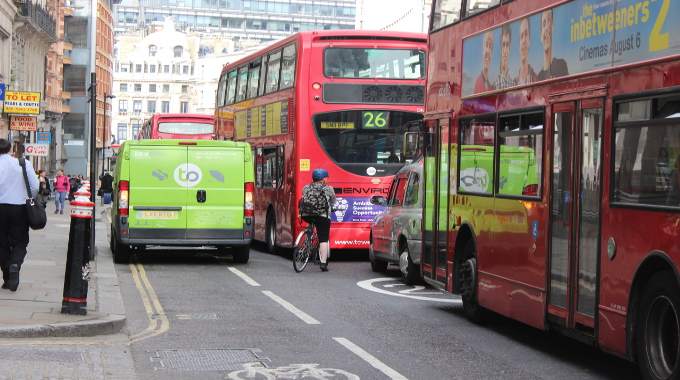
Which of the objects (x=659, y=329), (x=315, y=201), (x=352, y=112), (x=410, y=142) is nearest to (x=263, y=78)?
(x=352, y=112)

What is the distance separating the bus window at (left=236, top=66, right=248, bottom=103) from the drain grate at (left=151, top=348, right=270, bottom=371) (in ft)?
53.8

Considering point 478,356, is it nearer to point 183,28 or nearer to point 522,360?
point 522,360

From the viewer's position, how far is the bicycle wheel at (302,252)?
1791cm

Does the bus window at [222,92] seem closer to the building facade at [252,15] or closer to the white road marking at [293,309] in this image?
the white road marking at [293,309]

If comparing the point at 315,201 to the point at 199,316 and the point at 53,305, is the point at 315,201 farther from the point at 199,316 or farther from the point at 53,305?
the point at 53,305

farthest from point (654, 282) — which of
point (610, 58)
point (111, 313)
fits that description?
point (111, 313)

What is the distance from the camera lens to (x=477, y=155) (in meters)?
11.2

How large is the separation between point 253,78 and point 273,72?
211 centimetres

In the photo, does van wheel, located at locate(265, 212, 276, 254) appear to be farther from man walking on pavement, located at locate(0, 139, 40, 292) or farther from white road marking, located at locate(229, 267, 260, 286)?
man walking on pavement, located at locate(0, 139, 40, 292)

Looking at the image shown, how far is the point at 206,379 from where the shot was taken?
8.08m

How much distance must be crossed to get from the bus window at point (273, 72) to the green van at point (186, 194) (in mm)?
3563

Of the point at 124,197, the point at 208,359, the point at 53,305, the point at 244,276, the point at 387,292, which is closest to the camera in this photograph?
the point at 208,359

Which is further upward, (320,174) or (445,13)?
(445,13)

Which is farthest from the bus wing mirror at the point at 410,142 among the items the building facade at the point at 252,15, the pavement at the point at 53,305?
the building facade at the point at 252,15
